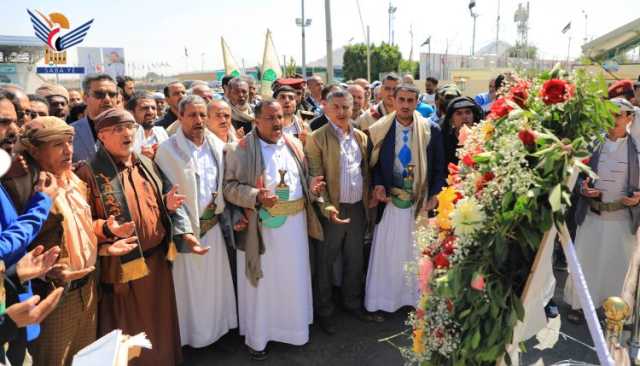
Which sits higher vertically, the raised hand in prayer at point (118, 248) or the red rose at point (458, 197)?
the red rose at point (458, 197)

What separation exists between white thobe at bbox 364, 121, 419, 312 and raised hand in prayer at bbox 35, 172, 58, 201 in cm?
278

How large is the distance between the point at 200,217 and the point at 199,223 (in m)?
0.07

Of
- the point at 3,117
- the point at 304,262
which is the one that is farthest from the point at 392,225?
the point at 3,117

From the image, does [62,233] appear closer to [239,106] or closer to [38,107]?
[38,107]

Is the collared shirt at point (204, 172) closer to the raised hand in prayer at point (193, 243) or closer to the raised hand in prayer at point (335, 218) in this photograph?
the raised hand in prayer at point (193, 243)

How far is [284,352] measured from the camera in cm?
382

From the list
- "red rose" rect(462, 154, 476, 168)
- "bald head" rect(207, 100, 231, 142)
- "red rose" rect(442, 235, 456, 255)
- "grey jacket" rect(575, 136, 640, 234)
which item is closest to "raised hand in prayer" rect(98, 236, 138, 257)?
"bald head" rect(207, 100, 231, 142)

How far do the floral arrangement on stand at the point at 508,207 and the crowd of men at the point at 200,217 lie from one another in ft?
6.09

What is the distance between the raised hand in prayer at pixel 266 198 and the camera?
348 cm

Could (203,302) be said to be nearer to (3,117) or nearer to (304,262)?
(304,262)

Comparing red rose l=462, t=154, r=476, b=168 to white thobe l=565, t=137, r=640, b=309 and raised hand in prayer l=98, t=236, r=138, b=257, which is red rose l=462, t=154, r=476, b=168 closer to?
raised hand in prayer l=98, t=236, r=138, b=257

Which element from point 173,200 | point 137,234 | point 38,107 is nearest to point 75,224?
point 137,234

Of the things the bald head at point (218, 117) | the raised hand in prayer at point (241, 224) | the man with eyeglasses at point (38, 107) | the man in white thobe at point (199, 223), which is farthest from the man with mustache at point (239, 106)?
the raised hand in prayer at point (241, 224)

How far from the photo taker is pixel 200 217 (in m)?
3.65
